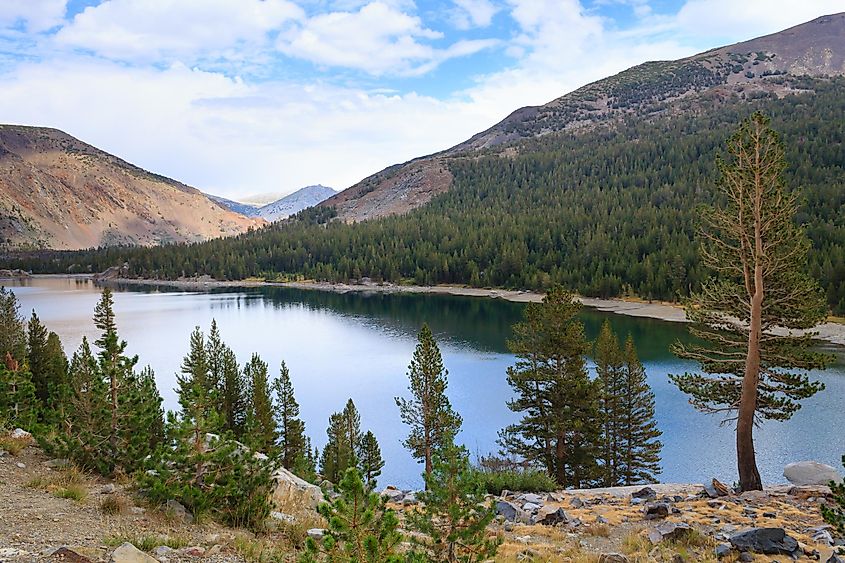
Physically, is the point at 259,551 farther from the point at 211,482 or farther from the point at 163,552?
the point at 211,482

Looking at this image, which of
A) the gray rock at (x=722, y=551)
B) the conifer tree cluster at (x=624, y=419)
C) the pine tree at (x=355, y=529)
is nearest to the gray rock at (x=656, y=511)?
the gray rock at (x=722, y=551)

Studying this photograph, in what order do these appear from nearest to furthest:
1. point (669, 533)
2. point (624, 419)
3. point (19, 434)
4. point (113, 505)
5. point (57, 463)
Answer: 1. point (113, 505)
2. point (57, 463)
3. point (669, 533)
4. point (19, 434)
5. point (624, 419)

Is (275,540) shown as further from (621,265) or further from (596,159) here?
(596,159)

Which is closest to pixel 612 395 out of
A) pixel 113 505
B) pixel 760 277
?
pixel 760 277

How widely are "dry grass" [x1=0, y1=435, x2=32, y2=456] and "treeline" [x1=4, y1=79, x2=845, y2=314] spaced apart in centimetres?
7093

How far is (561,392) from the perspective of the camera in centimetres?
2331

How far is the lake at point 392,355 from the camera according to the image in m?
30.0

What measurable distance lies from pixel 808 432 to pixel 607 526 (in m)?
25.0

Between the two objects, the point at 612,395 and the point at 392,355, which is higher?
the point at 612,395

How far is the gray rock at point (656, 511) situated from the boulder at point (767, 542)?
2565 millimetres

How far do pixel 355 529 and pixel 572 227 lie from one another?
364ft

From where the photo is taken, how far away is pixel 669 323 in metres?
67.1

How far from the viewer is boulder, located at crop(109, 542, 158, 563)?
5832mm

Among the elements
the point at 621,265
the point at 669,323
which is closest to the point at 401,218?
the point at 621,265
